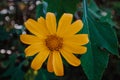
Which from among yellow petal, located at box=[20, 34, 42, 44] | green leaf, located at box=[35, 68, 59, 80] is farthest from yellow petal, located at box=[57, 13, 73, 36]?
green leaf, located at box=[35, 68, 59, 80]

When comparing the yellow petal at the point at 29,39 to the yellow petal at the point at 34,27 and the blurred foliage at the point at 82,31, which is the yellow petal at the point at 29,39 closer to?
the yellow petal at the point at 34,27

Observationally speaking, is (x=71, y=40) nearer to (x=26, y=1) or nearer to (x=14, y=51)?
(x=14, y=51)

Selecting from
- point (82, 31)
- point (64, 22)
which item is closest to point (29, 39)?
point (64, 22)

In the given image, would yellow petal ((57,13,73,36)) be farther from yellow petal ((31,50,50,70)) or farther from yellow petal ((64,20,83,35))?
yellow petal ((31,50,50,70))

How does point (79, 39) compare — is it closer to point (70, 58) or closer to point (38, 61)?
point (70, 58)

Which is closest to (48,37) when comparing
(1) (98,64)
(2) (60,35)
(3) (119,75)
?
(2) (60,35)

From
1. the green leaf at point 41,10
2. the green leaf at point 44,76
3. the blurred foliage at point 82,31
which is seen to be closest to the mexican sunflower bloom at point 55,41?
the blurred foliage at point 82,31
